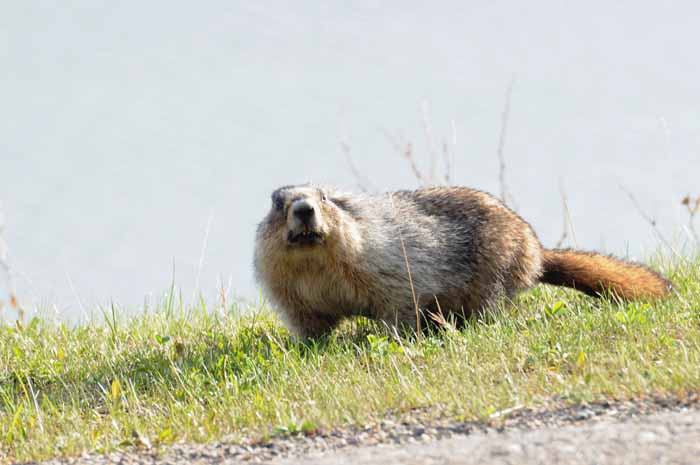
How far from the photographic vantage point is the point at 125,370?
291 inches

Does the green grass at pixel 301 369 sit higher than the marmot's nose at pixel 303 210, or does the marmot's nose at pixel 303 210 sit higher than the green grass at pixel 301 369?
the marmot's nose at pixel 303 210

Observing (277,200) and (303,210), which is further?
(277,200)

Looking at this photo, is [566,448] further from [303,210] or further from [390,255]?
[390,255]

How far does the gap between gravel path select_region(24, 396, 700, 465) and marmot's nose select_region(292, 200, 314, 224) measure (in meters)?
2.02

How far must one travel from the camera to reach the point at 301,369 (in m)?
6.48

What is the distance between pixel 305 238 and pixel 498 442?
2.87 meters

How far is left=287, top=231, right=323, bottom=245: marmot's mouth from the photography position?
7031 mm

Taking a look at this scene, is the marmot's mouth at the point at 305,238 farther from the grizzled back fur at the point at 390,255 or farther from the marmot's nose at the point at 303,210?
the marmot's nose at the point at 303,210

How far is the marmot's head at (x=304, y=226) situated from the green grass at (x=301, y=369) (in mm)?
705

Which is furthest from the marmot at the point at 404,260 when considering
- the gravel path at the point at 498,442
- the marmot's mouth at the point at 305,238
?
the gravel path at the point at 498,442

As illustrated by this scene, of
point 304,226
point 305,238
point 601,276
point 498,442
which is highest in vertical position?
point 304,226

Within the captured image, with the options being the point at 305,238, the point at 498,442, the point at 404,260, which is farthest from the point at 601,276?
the point at 498,442

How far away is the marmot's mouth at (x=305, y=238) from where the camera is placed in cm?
703

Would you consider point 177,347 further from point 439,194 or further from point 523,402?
point 523,402
